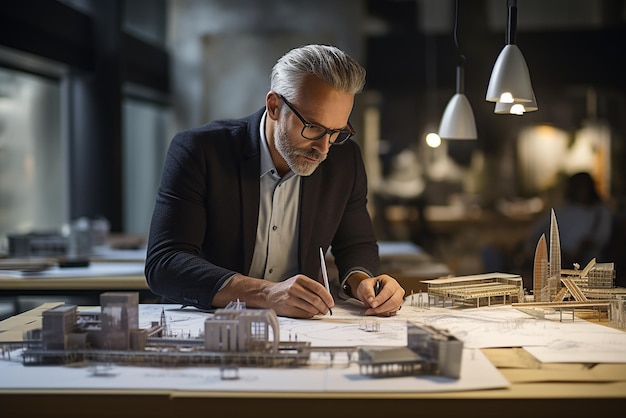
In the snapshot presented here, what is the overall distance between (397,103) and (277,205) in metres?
6.88

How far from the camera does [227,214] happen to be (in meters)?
2.90

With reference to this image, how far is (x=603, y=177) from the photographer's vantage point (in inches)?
373

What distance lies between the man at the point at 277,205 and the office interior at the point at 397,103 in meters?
4.25

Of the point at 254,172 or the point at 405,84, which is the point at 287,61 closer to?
the point at 254,172

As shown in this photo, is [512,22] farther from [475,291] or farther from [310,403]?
[310,403]

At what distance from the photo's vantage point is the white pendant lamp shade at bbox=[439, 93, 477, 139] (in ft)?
11.3

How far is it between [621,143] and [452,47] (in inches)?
91.6

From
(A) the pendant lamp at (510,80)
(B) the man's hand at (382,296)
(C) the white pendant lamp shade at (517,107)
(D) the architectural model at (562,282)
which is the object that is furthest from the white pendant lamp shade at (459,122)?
(B) the man's hand at (382,296)

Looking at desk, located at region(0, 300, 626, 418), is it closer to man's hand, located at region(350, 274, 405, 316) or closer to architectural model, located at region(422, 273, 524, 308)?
man's hand, located at region(350, 274, 405, 316)

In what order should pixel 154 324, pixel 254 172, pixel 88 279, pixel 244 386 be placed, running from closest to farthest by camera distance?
pixel 244 386 < pixel 154 324 < pixel 254 172 < pixel 88 279

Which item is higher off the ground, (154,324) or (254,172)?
(254,172)

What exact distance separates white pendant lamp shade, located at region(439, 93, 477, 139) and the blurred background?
3927 millimetres

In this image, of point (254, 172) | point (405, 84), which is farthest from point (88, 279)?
point (405, 84)

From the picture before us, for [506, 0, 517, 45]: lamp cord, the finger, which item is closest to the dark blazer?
→ the finger
